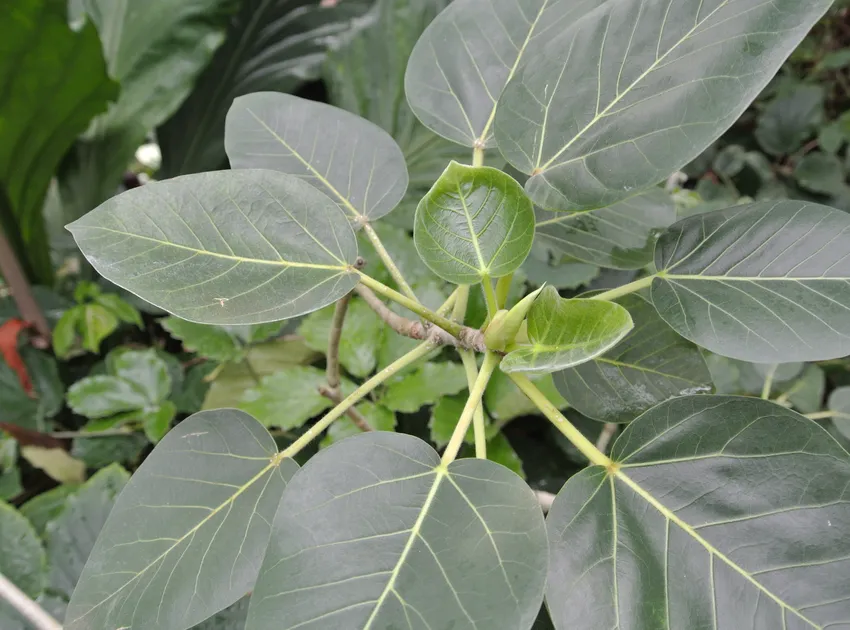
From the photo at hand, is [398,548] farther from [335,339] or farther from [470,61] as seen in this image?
[470,61]

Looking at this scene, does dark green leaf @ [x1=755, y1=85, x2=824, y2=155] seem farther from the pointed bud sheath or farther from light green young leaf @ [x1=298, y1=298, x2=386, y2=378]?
the pointed bud sheath

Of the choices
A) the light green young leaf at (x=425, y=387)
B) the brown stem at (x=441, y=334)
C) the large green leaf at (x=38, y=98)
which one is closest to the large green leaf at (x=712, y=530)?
the brown stem at (x=441, y=334)

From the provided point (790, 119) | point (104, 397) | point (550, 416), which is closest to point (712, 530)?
point (550, 416)

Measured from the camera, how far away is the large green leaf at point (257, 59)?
3.56 feet

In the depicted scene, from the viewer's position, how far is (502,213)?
0.34m

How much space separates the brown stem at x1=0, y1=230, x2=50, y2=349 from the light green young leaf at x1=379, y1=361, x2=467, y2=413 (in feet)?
2.40

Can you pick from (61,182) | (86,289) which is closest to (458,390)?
(86,289)

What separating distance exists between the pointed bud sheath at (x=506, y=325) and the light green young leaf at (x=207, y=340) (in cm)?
49

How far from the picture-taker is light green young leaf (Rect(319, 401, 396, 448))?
65cm

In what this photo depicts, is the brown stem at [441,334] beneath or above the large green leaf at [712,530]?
above

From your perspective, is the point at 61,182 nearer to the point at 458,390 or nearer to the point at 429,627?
the point at 458,390

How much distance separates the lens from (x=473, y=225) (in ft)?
1.13

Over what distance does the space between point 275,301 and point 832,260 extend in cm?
36

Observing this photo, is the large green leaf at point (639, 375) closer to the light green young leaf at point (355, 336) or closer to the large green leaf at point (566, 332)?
the large green leaf at point (566, 332)
